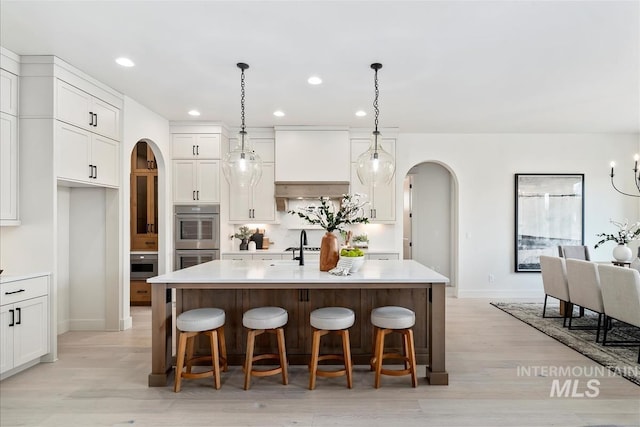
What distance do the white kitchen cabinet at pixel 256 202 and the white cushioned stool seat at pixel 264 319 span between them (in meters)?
3.10

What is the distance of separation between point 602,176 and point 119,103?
24.6 feet

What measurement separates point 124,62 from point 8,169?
4.64ft

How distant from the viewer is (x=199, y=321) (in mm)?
2781

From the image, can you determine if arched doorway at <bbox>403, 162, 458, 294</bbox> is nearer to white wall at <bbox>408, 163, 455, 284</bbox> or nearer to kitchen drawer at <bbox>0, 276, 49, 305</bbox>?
white wall at <bbox>408, 163, 455, 284</bbox>

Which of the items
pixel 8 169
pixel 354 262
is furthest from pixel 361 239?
pixel 8 169

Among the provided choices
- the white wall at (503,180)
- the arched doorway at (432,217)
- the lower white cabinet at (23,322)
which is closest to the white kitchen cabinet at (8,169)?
the lower white cabinet at (23,322)

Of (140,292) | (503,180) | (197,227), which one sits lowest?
(140,292)

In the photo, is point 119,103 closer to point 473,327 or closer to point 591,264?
point 473,327

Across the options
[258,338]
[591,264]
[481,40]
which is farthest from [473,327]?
[481,40]

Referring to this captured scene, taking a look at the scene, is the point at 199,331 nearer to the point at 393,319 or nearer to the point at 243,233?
the point at 393,319

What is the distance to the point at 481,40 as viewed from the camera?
3.00 metres

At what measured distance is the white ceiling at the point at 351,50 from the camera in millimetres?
2594

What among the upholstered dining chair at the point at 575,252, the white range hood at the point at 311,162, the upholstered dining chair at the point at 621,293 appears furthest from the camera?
the white range hood at the point at 311,162

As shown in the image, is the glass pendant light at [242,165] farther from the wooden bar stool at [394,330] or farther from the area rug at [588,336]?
the area rug at [588,336]
